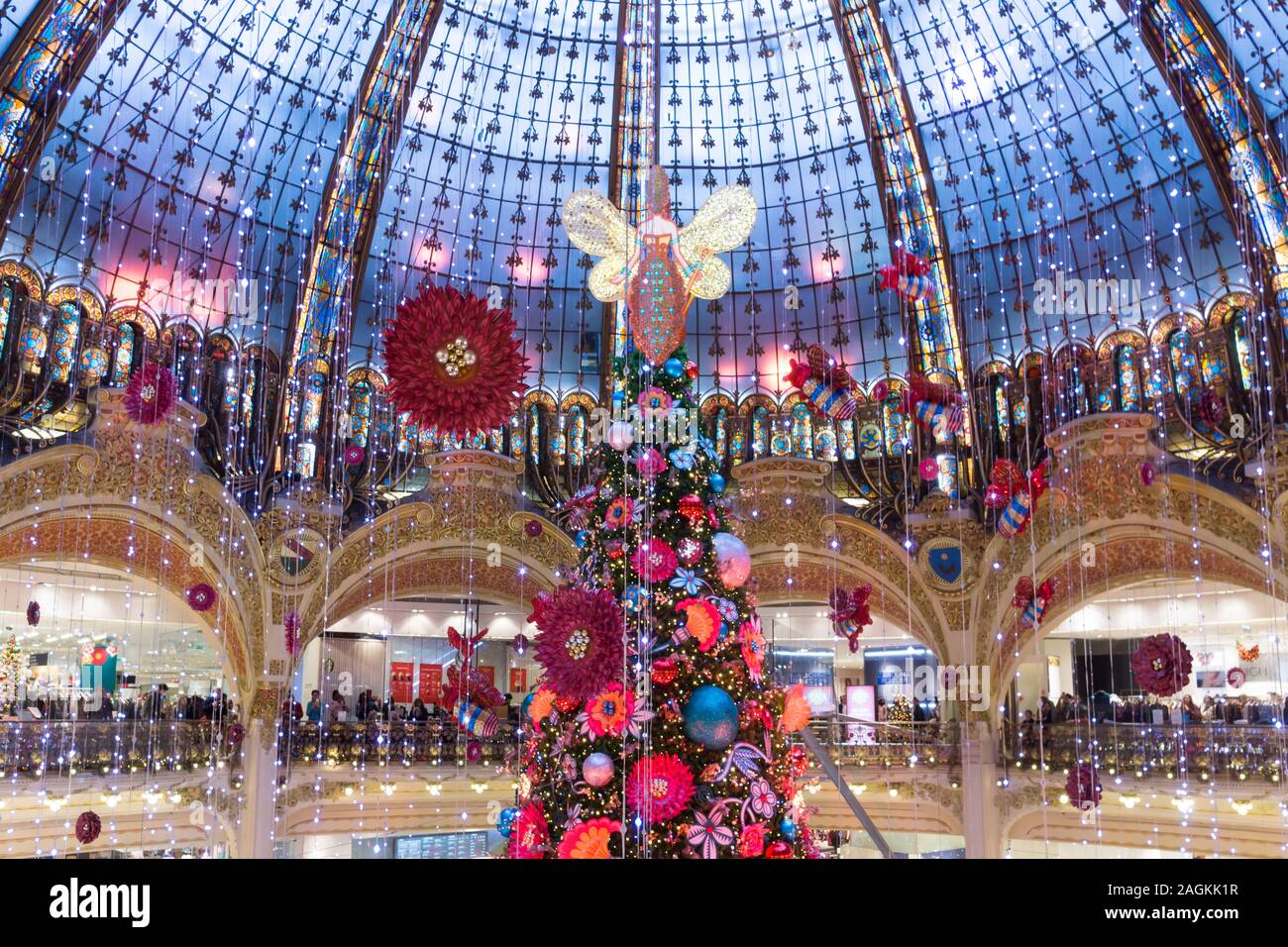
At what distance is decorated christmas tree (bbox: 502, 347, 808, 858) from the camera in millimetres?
8039

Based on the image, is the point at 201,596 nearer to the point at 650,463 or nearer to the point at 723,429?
the point at 723,429

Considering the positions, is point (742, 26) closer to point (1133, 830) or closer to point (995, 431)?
point (995, 431)

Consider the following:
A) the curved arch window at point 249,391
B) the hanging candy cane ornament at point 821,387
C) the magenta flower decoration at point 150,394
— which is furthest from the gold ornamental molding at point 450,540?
the hanging candy cane ornament at point 821,387

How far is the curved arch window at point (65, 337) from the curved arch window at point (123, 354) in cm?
69

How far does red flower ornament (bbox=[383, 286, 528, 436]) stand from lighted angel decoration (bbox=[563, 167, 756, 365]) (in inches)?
76.1

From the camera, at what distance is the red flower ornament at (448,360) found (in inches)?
281

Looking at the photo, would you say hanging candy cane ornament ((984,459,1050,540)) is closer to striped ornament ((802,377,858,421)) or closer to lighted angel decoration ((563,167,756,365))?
striped ornament ((802,377,858,421))

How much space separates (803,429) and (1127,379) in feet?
20.4

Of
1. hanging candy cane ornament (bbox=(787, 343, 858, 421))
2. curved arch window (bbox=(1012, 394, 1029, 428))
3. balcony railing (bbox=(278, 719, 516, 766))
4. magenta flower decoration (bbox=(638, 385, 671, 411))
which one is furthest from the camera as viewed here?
curved arch window (bbox=(1012, 394, 1029, 428))

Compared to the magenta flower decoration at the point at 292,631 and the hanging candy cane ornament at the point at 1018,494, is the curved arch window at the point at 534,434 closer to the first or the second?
the magenta flower decoration at the point at 292,631

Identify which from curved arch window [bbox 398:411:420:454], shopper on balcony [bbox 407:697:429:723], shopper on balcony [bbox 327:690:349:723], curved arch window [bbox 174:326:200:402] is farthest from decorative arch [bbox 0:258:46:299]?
Result: shopper on balcony [bbox 407:697:429:723]

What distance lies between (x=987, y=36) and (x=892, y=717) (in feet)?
45.1

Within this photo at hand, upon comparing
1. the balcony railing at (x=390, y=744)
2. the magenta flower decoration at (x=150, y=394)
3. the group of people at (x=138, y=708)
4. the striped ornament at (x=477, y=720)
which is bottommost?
the balcony railing at (x=390, y=744)
